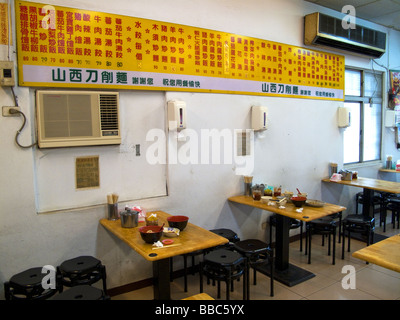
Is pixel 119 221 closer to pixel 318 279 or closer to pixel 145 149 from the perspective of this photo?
pixel 145 149

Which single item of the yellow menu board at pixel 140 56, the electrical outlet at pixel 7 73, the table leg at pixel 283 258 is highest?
the yellow menu board at pixel 140 56

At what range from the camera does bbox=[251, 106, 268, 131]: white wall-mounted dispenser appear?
4070 millimetres

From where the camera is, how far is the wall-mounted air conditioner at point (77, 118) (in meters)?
2.82

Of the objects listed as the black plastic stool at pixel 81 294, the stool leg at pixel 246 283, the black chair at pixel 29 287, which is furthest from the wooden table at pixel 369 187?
the black chair at pixel 29 287

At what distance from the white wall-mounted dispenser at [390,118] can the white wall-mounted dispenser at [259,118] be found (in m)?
3.54

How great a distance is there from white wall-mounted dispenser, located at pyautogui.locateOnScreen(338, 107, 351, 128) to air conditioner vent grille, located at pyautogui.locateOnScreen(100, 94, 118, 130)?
3731 mm

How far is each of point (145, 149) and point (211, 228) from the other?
127 cm

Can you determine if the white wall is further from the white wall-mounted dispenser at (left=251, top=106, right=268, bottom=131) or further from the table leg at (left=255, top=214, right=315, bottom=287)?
the table leg at (left=255, top=214, right=315, bottom=287)

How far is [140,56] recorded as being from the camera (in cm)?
323

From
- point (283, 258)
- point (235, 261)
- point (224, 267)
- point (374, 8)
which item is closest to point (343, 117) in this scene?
point (374, 8)

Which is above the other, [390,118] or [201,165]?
[390,118]

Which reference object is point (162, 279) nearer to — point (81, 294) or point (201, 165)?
point (81, 294)

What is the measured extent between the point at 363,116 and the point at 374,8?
1.82 meters

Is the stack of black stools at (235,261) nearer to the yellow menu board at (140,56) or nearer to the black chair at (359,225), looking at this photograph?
the black chair at (359,225)
